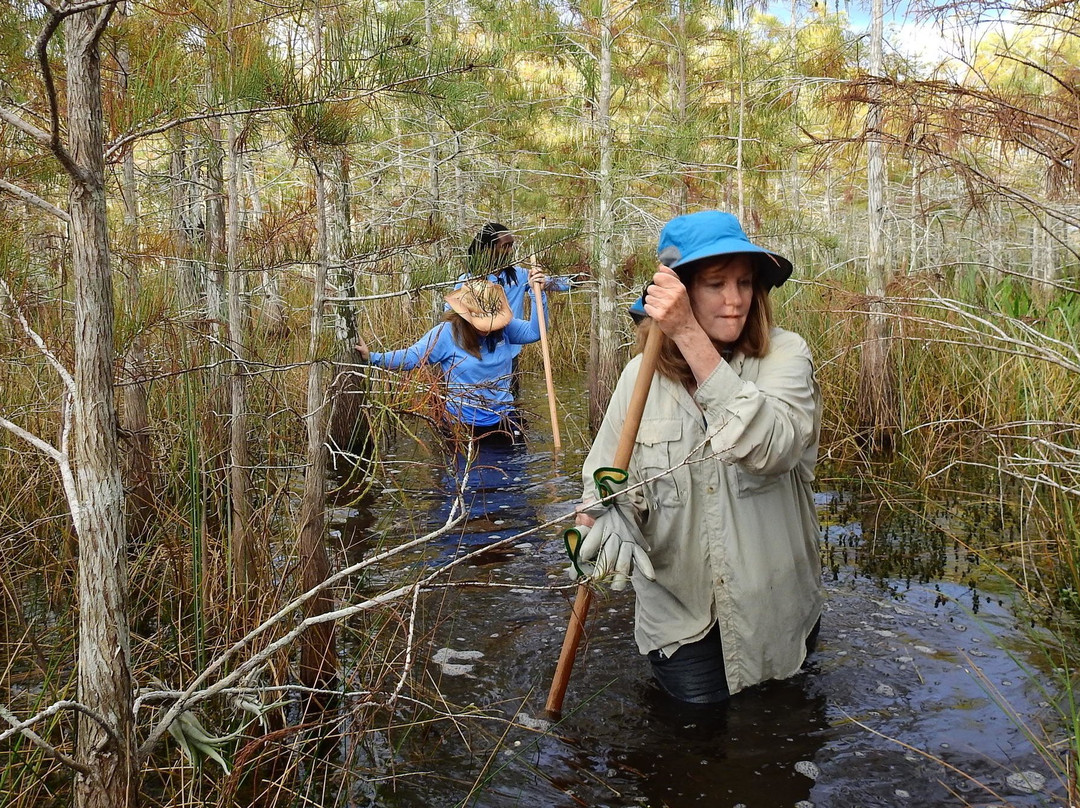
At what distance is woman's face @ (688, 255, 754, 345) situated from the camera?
3049 millimetres

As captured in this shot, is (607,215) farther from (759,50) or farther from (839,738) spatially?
(839,738)

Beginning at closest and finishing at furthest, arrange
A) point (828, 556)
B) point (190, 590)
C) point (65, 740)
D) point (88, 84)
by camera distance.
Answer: point (88, 84) → point (65, 740) → point (190, 590) → point (828, 556)

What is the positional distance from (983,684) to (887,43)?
17.3 feet

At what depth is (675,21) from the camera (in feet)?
36.2

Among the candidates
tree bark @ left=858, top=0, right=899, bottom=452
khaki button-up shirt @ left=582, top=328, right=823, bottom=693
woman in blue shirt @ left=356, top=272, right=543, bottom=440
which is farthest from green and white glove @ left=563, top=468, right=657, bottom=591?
tree bark @ left=858, top=0, right=899, bottom=452

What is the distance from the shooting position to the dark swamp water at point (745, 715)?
→ 2.93 m

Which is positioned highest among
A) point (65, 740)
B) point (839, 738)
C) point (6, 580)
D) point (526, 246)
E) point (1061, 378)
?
point (526, 246)

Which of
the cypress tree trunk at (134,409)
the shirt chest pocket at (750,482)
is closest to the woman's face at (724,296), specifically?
the shirt chest pocket at (750,482)

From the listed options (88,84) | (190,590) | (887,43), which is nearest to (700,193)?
(887,43)

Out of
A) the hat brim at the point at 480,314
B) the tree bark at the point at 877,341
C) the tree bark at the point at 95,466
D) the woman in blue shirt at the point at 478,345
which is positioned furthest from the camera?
the tree bark at the point at 877,341

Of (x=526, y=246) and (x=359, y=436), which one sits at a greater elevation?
(x=526, y=246)

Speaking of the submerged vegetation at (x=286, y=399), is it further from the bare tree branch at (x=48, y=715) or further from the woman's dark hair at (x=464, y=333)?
the woman's dark hair at (x=464, y=333)

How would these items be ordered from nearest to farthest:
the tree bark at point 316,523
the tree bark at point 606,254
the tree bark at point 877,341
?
the tree bark at point 316,523
the tree bark at point 877,341
the tree bark at point 606,254

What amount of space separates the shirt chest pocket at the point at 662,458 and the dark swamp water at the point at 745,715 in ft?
1.67
